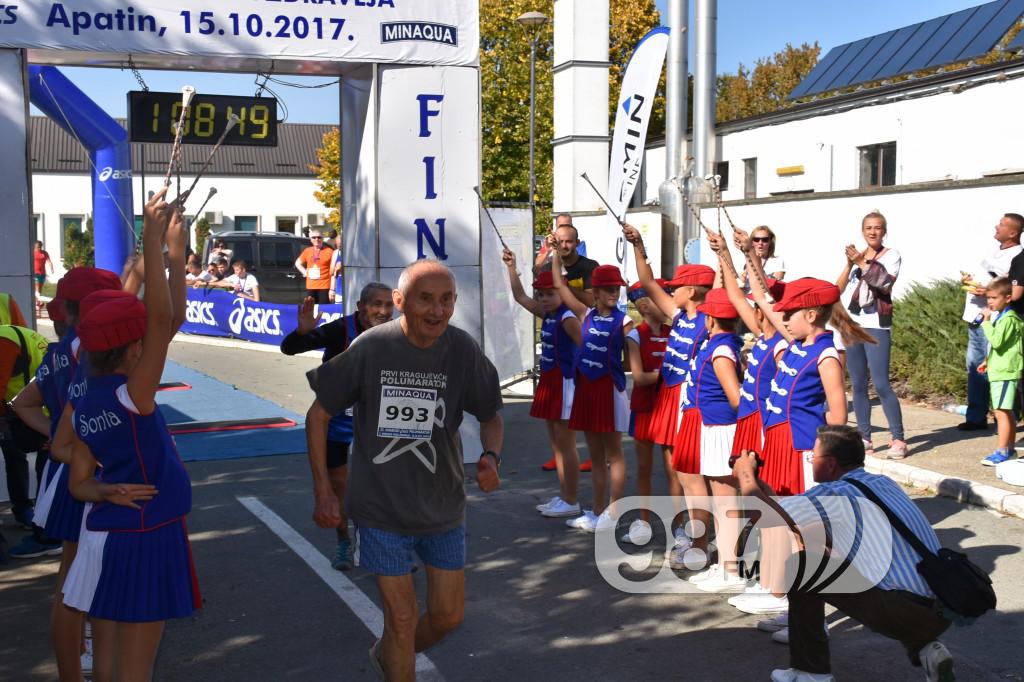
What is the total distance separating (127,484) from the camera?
3.75m

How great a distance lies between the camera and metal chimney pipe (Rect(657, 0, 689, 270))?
2000cm

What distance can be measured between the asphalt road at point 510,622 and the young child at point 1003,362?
119cm

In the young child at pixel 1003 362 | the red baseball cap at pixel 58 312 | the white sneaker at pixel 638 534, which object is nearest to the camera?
the red baseball cap at pixel 58 312

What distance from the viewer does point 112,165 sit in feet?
46.8

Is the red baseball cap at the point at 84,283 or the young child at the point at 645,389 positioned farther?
the young child at the point at 645,389

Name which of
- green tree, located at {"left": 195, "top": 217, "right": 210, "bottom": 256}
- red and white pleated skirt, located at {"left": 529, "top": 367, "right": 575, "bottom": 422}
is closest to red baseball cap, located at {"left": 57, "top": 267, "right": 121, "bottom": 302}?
red and white pleated skirt, located at {"left": 529, "top": 367, "right": 575, "bottom": 422}

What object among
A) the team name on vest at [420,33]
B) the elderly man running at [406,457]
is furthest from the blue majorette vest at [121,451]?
the team name on vest at [420,33]

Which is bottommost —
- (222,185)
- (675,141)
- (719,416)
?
(719,416)

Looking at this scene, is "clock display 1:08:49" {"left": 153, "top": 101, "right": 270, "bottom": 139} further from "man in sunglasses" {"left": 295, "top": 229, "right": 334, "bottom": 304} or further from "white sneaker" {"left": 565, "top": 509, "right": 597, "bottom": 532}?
"man in sunglasses" {"left": 295, "top": 229, "right": 334, "bottom": 304}

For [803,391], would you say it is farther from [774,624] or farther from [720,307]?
[774,624]

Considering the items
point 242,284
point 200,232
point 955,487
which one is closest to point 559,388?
point 955,487

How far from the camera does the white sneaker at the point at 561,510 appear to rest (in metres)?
7.83

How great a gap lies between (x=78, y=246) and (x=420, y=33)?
4102 cm

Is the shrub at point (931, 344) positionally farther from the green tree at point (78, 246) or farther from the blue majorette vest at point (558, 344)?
the green tree at point (78, 246)
